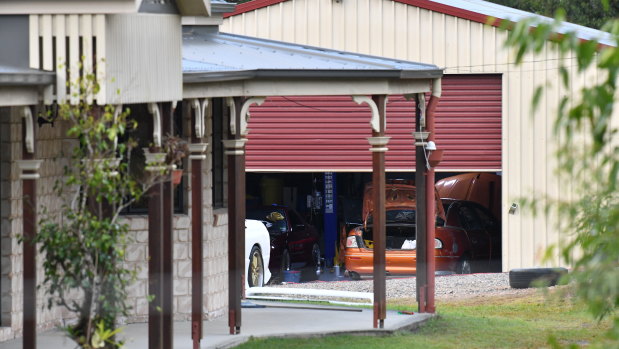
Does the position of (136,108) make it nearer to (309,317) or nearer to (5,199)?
(5,199)

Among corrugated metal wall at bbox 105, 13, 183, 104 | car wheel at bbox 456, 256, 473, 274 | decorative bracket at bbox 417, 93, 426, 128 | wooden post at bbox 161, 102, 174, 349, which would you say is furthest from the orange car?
corrugated metal wall at bbox 105, 13, 183, 104

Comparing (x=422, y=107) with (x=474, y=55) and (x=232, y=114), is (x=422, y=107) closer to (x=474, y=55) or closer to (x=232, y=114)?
(x=232, y=114)

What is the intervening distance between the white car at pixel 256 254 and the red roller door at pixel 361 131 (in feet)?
18.1

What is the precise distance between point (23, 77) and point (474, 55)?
1522cm

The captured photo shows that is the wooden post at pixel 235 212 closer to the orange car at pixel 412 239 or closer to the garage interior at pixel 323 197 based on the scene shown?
the orange car at pixel 412 239

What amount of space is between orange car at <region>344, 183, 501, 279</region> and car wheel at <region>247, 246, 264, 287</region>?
382cm

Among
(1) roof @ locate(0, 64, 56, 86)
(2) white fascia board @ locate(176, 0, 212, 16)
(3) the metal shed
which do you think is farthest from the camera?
(3) the metal shed

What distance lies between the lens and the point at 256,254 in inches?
714

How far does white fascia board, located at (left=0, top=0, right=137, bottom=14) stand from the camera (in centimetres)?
949

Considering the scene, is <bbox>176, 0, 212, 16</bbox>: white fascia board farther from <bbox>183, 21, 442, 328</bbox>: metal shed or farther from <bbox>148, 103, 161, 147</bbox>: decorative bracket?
<bbox>148, 103, 161, 147</bbox>: decorative bracket

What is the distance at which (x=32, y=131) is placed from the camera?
9.30m

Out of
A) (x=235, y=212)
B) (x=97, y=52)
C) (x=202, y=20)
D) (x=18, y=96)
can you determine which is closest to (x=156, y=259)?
(x=97, y=52)

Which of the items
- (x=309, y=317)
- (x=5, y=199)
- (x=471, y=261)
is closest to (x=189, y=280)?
(x=309, y=317)

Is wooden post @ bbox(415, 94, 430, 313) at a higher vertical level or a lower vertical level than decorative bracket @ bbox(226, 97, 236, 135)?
lower
